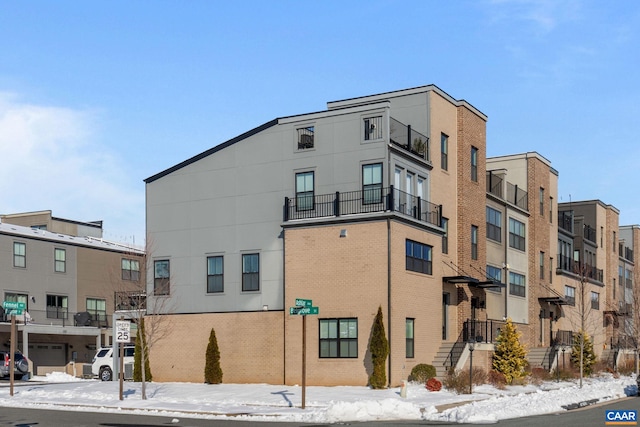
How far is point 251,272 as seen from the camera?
41281mm

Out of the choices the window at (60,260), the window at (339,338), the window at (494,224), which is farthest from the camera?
the window at (60,260)

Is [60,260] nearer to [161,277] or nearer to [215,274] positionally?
[161,277]

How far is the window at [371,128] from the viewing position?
38.6m

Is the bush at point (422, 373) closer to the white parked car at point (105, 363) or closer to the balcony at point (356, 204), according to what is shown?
the balcony at point (356, 204)

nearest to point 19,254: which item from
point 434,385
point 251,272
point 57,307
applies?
point 57,307

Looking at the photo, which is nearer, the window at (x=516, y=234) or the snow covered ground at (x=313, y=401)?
the snow covered ground at (x=313, y=401)

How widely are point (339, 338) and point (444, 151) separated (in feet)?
40.0

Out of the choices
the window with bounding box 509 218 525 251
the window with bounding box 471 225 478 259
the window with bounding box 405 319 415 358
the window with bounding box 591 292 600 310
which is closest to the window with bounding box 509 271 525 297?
the window with bounding box 509 218 525 251

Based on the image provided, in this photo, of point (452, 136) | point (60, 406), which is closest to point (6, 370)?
point (60, 406)

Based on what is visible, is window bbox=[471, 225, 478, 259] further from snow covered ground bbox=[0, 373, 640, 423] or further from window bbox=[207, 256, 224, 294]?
window bbox=[207, 256, 224, 294]

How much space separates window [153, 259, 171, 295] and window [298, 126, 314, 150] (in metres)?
9.89

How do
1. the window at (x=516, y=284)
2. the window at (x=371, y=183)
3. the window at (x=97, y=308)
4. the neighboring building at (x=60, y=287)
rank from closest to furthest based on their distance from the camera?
1. the window at (x=371, y=183)
2. the window at (x=516, y=284)
3. the neighboring building at (x=60, y=287)
4. the window at (x=97, y=308)

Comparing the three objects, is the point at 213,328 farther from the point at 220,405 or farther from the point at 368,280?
the point at 220,405

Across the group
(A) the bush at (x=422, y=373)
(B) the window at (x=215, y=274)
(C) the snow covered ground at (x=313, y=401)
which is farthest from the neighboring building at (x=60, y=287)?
(A) the bush at (x=422, y=373)
